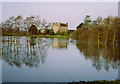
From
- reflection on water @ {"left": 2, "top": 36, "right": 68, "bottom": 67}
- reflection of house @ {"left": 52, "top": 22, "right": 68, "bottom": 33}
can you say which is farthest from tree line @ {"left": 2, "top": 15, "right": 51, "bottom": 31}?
reflection of house @ {"left": 52, "top": 22, "right": 68, "bottom": 33}

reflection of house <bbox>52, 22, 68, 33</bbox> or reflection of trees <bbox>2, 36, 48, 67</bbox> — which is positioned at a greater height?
reflection of house <bbox>52, 22, 68, 33</bbox>

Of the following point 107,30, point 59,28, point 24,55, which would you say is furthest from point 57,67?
point 59,28

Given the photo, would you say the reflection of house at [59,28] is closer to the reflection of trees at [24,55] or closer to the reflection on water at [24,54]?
the reflection on water at [24,54]

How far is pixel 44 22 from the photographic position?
32.5m

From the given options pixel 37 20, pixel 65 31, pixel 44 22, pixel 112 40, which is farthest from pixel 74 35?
pixel 65 31

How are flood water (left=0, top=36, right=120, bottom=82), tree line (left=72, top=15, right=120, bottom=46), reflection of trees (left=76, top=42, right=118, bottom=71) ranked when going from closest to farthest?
1. flood water (left=0, top=36, right=120, bottom=82)
2. reflection of trees (left=76, top=42, right=118, bottom=71)
3. tree line (left=72, top=15, right=120, bottom=46)

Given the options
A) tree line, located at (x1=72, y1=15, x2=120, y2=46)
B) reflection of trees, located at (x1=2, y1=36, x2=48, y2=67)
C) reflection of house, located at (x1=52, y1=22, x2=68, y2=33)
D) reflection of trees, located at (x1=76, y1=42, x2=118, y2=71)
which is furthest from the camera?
reflection of house, located at (x1=52, y1=22, x2=68, y2=33)

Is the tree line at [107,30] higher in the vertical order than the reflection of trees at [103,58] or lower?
higher

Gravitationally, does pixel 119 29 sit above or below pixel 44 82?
above

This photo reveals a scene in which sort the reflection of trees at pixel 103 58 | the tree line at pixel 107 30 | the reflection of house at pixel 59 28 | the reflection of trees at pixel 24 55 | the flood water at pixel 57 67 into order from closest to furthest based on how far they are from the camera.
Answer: the flood water at pixel 57 67 < the reflection of trees at pixel 103 58 < the reflection of trees at pixel 24 55 < the tree line at pixel 107 30 < the reflection of house at pixel 59 28

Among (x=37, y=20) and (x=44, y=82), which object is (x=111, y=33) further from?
(x=44, y=82)

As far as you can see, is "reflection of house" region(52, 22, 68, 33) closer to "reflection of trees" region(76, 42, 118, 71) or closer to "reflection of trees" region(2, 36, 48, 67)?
"reflection of trees" region(2, 36, 48, 67)

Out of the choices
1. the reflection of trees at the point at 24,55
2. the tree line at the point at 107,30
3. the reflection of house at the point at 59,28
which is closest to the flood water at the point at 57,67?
the reflection of trees at the point at 24,55

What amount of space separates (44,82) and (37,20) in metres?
25.3
